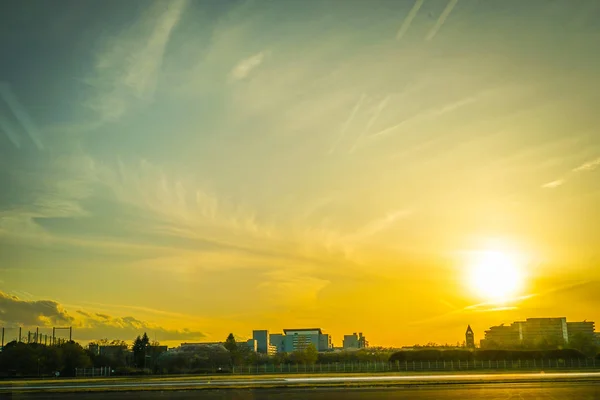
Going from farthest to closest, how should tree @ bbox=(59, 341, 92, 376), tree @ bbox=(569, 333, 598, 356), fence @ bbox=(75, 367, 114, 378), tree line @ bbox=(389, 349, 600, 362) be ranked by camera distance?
1. tree @ bbox=(569, 333, 598, 356)
2. tree @ bbox=(59, 341, 92, 376)
3. fence @ bbox=(75, 367, 114, 378)
4. tree line @ bbox=(389, 349, 600, 362)

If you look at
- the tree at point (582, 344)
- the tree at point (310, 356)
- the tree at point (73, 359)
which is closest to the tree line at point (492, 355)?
the tree at point (310, 356)

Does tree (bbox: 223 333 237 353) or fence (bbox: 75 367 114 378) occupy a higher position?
tree (bbox: 223 333 237 353)

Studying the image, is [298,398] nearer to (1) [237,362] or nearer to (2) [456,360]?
(2) [456,360]

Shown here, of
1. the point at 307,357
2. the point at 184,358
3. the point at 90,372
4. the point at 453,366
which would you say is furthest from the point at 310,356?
the point at 90,372

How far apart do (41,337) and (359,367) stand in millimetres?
Result: 78902

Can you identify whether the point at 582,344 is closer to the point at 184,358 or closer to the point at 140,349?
the point at 184,358

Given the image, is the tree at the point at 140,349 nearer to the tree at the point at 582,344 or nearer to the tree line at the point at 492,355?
the tree line at the point at 492,355

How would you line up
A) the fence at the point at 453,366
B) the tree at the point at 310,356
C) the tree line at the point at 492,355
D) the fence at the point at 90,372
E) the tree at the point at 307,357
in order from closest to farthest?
the fence at the point at 453,366 < the tree line at the point at 492,355 < the fence at the point at 90,372 < the tree at the point at 310,356 < the tree at the point at 307,357

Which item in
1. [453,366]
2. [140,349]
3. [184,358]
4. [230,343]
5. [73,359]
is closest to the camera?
[453,366]

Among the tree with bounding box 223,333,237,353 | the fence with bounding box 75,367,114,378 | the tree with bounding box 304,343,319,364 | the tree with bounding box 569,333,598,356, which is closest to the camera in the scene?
the fence with bounding box 75,367,114,378

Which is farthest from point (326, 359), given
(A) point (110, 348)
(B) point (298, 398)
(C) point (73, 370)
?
(B) point (298, 398)

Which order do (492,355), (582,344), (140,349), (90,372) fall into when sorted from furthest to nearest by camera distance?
(140,349) < (582,344) < (90,372) < (492,355)

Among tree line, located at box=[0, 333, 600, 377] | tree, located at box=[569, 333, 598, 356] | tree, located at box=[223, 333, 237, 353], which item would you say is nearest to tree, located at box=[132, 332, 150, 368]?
tree line, located at box=[0, 333, 600, 377]

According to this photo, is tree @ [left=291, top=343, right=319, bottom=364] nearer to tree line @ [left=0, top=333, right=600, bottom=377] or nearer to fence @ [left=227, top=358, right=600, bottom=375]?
tree line @ [left=0, top=333, right=600, bottom=377]
